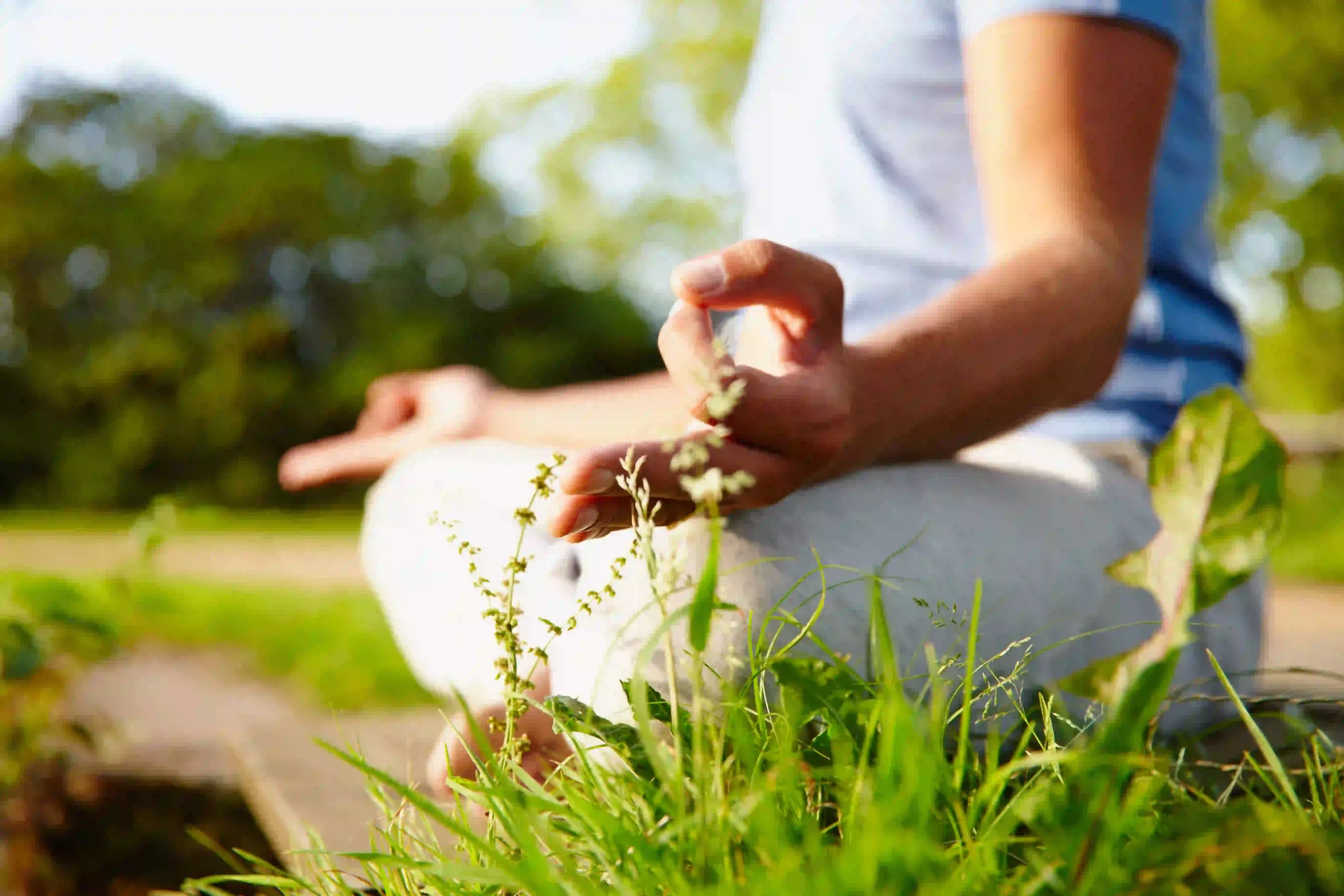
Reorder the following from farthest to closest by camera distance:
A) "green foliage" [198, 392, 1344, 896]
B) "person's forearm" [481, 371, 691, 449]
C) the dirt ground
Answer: the dirt ground → "person's forearm" [481, 371, 691, 449] → "green foliage" [198, 392, 1344, 896]

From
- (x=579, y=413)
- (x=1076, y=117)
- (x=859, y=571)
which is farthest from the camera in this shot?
(x=579, y=413)

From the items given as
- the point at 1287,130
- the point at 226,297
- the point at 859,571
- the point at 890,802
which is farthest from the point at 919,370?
the point at 226,297

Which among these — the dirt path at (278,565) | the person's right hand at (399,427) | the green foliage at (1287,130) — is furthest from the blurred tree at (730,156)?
the person's right hand at (399,427)

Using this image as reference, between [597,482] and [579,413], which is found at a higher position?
[597,482]

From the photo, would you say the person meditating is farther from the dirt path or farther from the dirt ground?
the dirt ground

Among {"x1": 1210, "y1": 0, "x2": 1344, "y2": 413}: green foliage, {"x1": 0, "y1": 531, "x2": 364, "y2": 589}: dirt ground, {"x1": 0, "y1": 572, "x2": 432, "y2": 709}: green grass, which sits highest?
{"x1": 1210, "y1": 0, "x2": 1344, "y2": 413}: green foliage

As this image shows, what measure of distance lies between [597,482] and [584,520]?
0.04 metres

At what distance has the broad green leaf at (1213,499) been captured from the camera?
0.85 m

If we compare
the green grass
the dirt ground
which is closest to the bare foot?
the green grass

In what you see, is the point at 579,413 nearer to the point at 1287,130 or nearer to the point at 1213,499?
the point at 1213,499

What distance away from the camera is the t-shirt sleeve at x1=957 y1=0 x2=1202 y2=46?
4.16ft

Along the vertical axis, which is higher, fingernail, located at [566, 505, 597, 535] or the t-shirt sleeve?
the t-shirt sleeve

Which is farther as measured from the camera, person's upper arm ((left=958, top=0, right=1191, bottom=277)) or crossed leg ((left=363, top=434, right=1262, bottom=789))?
person's upper arm ((left=958, top=0, right=1191, bottom=277))

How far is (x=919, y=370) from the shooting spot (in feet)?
3.49
